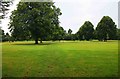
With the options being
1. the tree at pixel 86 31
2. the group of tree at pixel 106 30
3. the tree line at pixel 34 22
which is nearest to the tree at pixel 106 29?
the group of tree at pixel 106 30

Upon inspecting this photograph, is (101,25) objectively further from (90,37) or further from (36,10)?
(36,10)

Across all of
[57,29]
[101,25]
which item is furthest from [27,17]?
[101,25]

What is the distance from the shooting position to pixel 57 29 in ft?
228

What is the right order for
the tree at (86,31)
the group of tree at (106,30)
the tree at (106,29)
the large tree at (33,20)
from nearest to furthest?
1. the large tree at (33,20)
2. the tree at (106,29)
3. the group of tree at (106,30)
4. the tree at (86,31)

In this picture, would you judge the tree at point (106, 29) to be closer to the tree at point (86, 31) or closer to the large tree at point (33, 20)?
the tree at point (86, 31)

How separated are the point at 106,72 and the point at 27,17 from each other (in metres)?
51.2

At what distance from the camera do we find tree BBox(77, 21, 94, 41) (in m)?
122

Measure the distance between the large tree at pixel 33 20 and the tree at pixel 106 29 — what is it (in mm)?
43640

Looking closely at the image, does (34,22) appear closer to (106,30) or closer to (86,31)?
(106,30)

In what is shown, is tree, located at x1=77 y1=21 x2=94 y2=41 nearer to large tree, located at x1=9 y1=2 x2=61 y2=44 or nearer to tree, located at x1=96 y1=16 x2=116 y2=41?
tree, located at x1=96 y1=16 x2=116 y2=41

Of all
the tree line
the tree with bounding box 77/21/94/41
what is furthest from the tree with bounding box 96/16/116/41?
the tree line

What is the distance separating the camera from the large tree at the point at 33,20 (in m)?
63.7

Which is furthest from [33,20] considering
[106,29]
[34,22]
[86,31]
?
[86,31]

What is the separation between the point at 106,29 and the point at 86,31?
15.1 m
